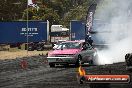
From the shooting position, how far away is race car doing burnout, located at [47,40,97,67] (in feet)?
82.7

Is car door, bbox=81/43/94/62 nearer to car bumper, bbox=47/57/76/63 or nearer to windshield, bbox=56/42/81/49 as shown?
windshield, bbox=56/42/81/49

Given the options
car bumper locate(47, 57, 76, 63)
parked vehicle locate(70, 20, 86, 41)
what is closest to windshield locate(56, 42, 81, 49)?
car bumper locate(47, 57, 76, 63)

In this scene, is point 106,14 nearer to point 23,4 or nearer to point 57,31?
point 57,31

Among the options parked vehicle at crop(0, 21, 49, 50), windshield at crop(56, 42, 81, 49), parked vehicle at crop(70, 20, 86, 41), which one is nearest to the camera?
windshield at crop(56, 42, 81, 49)

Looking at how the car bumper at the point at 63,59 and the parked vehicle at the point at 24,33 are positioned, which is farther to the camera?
the parked vehicle at the point at 24,33

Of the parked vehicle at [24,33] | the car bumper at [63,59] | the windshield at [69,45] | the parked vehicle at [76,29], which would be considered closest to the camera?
the car bumper at [63,59]

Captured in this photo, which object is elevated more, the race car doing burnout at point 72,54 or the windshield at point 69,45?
the windshield at point 69,45

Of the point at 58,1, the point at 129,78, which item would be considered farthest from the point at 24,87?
the point at 58,1

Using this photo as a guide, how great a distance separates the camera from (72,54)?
25.3 meters

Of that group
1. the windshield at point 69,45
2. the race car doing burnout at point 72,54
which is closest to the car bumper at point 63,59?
the race car doing burnout at point 72,54

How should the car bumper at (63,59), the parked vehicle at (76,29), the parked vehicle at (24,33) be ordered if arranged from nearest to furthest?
the car bumper at (63,59), the parked vehicle at (24,33), the parked vehicle at (76,29)

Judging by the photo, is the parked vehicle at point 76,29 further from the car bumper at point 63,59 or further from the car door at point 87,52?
the car bumper at point 63,59

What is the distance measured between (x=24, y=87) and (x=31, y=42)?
40575 millimetres

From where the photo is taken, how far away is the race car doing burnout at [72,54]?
25.2m
